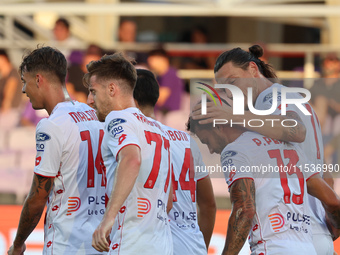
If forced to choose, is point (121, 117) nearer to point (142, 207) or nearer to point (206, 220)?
point (142, 207)

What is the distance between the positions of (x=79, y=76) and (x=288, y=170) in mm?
5405

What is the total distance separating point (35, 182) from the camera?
434 centimetres

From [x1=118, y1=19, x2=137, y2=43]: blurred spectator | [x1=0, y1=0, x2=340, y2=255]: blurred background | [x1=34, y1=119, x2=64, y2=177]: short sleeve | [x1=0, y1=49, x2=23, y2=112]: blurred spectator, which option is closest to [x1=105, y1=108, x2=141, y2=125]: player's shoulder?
[x1=34, y1=119, x2=64, y2=177]: short sleeve

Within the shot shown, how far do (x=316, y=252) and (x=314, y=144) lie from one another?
2.40ft

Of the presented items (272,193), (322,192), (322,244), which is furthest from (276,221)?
(322,244)

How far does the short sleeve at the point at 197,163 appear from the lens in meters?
4.97

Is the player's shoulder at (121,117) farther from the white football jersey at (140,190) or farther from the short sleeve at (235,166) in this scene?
the short sleeve at (235,166)

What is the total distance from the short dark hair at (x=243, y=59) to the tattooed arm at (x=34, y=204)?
1.42 metres

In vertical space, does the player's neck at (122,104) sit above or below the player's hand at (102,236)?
above

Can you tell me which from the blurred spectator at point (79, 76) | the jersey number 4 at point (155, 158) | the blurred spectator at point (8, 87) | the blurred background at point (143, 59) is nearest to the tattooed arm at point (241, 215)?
the jersey number 4 at point (155, 158)

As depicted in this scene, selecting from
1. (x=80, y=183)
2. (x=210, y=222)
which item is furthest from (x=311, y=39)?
(x=80, y=183)

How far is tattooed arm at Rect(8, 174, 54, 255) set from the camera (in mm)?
4332

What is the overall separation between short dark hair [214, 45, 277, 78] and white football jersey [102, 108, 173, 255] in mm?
755

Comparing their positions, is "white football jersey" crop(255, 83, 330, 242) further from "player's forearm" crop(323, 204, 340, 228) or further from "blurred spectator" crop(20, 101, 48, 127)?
"blurred spectator" crop(20, 101, 48, 127)
